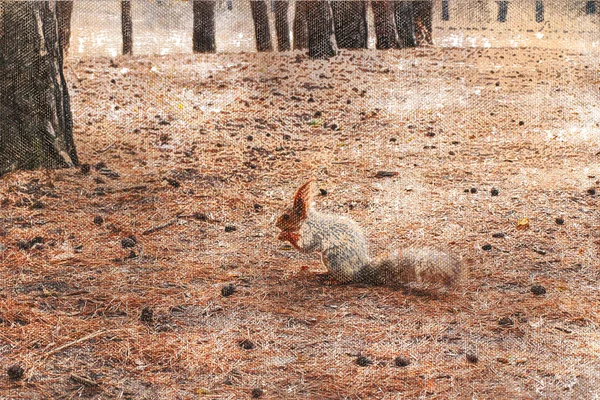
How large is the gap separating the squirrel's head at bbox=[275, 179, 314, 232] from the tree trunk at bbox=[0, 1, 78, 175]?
3600mm

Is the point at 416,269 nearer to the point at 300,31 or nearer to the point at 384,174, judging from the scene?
the point at 384,174

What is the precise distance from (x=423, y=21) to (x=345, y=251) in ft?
49.1

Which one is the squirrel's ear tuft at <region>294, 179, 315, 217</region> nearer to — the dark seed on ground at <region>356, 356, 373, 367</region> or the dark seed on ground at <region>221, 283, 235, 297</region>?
the dark seed on ground at <region>221, 283, 235, 297</region>

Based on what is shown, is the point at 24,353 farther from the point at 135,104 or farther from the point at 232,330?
the point at 135,104

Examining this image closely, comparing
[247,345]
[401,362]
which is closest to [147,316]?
[247,345]

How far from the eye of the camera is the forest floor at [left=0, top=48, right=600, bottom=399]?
354cm

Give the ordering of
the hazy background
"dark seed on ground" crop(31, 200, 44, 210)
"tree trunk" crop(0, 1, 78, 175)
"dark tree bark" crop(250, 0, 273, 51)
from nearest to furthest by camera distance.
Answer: "dark seed on ground" crop(31, 200, 44, 210), "tree trunk" crop(0, 1, 78, 175), "dark tree bark" crop(250, 0, 273, 51), the hazy background

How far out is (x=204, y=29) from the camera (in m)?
15.0

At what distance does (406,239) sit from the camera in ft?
18.9

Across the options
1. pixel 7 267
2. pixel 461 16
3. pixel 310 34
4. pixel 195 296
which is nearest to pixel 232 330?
pixel 195 296

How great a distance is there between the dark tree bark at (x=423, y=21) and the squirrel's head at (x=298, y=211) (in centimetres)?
1353

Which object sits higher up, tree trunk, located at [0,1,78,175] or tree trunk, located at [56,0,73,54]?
tree trunk, located at [56,0,73,54]

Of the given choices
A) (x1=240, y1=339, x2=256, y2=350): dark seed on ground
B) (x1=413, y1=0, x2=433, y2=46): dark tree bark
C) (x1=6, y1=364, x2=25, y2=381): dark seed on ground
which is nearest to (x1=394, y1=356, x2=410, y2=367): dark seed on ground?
(x1=240, y1=339, x2=256, y2=350): dark seed on ground

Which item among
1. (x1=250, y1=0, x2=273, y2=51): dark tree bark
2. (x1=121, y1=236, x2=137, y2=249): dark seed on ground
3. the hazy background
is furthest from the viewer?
the hazy background
